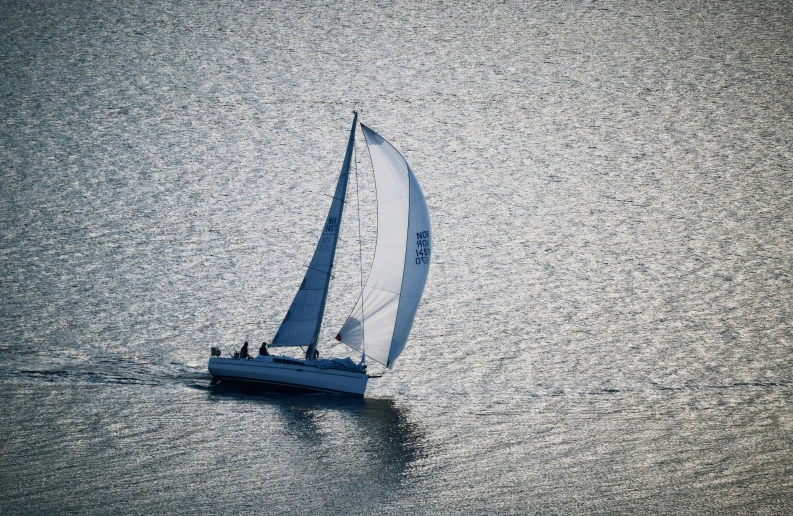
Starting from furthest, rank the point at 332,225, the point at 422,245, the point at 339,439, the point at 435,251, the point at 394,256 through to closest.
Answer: the point at 435,251 < the point at 332,225 < the point at 394,256 < the point at 422,245 < the point at 339,439

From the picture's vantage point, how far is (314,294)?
38.7 meters

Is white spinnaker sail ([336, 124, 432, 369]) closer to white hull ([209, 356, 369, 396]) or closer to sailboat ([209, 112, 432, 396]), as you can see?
sailboat ([209, 112, 432, 396])

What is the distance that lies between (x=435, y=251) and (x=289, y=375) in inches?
895

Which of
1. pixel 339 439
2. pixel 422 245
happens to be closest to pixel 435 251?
pixel 422 245

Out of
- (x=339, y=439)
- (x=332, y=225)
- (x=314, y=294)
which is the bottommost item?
(x=339, y=439)

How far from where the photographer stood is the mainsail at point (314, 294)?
38562 mm

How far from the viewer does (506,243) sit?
2377 inches

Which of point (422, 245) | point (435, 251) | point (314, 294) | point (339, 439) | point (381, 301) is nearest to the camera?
point (339, 439)

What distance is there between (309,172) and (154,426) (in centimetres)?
3719

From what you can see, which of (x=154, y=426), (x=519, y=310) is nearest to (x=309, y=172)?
(x=519, y=310)

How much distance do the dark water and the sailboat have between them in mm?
934

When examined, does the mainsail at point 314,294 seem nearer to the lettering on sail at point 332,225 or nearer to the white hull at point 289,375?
the lettering on sail at point 332,225

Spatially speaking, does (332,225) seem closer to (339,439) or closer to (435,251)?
(339,439)

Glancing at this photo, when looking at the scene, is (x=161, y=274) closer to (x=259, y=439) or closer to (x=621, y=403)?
(x=259, y=439)
